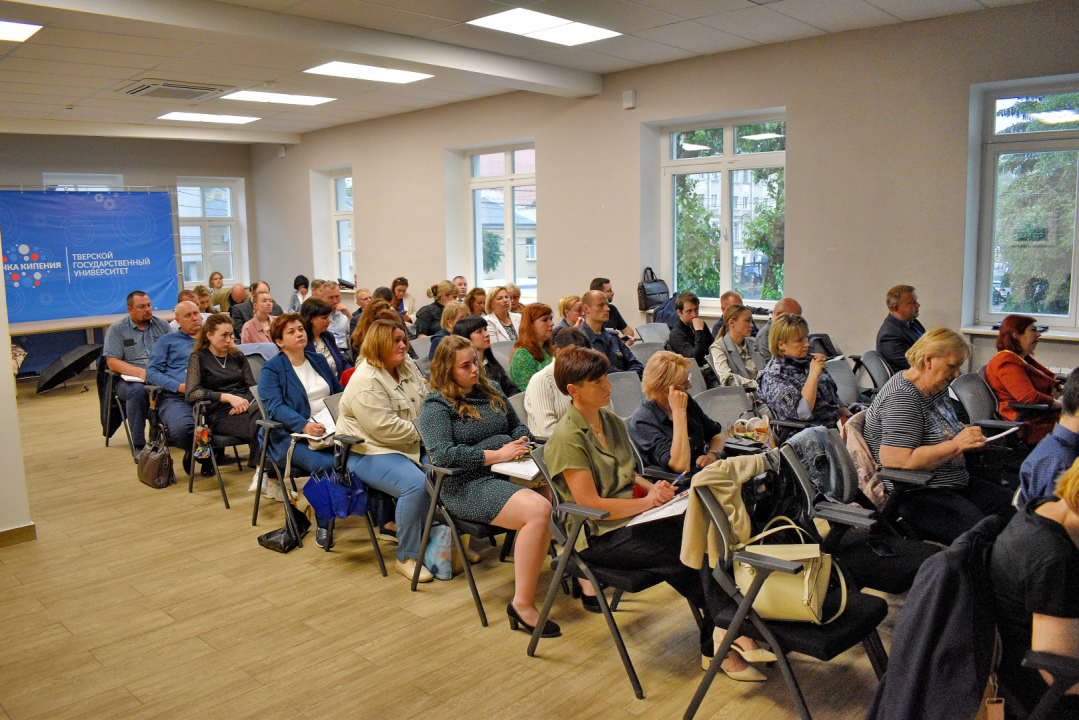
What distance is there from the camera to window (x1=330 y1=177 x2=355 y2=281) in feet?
41.4

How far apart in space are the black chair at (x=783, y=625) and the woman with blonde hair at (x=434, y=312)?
555 centimetres

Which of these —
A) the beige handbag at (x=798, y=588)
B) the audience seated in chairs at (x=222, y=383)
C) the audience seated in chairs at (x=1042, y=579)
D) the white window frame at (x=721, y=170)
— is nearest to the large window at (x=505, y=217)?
the white window frame at (x=721, y=170)

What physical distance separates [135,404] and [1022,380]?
252 inches

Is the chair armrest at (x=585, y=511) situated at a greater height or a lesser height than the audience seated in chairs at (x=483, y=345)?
lesser

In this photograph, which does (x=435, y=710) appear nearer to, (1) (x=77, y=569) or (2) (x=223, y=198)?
(1) (x=77, y=569)

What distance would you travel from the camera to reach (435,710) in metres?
2.87

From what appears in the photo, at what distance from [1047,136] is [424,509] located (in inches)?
221

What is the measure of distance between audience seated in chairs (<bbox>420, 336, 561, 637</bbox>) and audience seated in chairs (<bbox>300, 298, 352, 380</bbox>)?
1.87 m

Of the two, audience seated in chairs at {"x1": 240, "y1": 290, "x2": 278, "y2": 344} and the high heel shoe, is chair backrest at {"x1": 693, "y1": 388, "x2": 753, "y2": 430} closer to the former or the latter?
the high heel shoe

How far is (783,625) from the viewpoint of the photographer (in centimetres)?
249

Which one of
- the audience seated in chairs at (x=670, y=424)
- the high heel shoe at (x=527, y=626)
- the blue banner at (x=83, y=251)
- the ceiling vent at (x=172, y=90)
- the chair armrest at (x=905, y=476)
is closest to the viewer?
the chair armrest at (x=905, y=476)

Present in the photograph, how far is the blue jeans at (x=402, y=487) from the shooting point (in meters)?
3.97

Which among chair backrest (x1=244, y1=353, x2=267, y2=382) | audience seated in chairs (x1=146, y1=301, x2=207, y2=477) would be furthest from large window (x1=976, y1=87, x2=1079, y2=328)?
audience seated in chairs (x1=146, y1=301, x2=207, y2=477)

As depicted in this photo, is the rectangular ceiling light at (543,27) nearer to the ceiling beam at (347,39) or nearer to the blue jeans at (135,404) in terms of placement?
the ceiling beam at (347,39)
